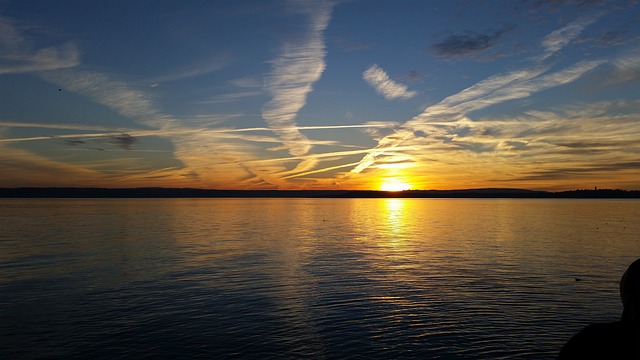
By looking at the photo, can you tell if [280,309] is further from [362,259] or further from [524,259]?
[524,259]

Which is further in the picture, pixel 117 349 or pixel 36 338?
pixel 36 338

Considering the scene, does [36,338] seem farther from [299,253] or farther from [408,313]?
[299,253]

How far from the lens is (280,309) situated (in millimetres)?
29516

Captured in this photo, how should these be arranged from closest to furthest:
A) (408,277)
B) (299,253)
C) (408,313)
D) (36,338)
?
(36,338)
(408,313)
(408,277)
(299,253)

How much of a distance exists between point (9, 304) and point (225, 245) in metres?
36.0

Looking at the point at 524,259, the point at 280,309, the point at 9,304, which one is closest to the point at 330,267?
the point at 280,309

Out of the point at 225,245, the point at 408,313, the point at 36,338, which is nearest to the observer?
the point at 36,338

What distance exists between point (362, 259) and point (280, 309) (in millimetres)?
24137

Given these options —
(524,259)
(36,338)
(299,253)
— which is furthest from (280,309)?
(524,259)

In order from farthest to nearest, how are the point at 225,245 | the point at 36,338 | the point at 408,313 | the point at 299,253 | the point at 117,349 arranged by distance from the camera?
the point at 225,245, the point at 299,253, the point at 408,313, the point at 36,338, the point at 117,349

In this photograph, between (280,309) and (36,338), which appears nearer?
(36,338)

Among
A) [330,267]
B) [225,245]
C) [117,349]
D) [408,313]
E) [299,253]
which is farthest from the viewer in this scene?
[225,245]

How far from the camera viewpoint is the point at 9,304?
3044 cm

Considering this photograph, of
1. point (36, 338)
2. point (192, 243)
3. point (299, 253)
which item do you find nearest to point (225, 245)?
point (192, 243)
